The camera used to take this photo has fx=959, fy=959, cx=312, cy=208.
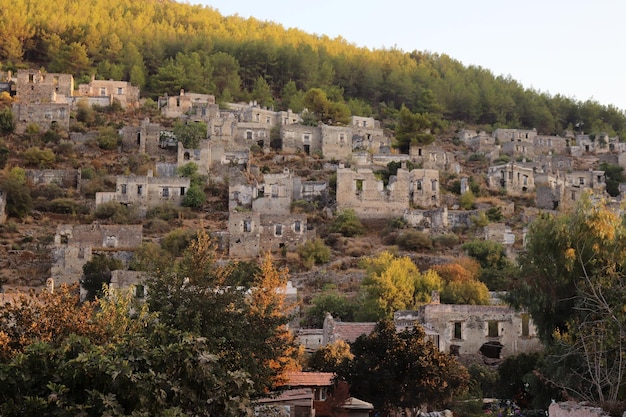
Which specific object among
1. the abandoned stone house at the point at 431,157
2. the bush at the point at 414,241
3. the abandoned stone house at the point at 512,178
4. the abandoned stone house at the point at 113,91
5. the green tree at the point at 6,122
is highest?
the abandoned stone house at the point at 113,91

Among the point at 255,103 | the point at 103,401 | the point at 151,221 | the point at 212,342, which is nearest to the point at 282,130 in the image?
the point at 255,103

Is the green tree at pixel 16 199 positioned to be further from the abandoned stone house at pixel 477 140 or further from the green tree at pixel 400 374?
the abandoned stone house at pixel 477 140

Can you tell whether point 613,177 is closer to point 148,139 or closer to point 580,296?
Result: point 148,139

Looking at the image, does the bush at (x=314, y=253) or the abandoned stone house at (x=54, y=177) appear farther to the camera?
the abandoned stone house at (x=54, y=177)

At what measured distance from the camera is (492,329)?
34875mm

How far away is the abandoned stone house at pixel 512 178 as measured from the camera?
63.0 metres

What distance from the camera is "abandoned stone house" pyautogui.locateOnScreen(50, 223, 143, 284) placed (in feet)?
145

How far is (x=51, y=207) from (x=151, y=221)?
247 inches

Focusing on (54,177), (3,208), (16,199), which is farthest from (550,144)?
(3,208)

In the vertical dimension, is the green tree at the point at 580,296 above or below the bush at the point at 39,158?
below

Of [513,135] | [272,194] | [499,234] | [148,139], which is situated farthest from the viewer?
[513,135]

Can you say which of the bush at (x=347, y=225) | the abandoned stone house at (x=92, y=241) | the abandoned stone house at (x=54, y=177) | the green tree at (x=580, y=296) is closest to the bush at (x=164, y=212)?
the abandoned stone house at (x=92, y=241)

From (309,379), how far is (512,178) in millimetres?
41934

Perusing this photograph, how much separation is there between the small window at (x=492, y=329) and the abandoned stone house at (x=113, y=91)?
4443 centimetres
